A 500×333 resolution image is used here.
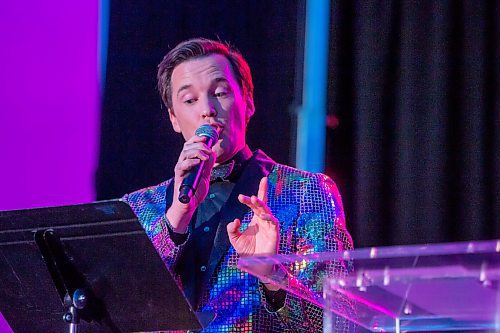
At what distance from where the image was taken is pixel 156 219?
103 inches

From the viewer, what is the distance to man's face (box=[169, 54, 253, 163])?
2.65 meters

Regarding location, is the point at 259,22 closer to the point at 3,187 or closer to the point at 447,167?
the point at 447,167

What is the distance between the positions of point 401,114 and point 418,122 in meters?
0.08

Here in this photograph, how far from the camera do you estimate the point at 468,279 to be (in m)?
1.17

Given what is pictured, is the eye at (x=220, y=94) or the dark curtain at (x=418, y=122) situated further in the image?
the dark curtain at (x=418, y=122)

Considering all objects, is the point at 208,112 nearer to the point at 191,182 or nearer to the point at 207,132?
the point at 207,132

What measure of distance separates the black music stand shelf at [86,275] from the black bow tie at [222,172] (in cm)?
72

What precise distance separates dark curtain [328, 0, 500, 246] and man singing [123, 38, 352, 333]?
68cm

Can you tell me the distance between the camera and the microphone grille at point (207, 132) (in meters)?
2.39

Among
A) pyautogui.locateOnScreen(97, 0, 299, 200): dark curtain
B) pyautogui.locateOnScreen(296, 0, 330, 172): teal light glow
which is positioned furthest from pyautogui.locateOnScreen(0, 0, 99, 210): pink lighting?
pyautogui.locateOnScreen(296, 0, 330, 172): teal light glow

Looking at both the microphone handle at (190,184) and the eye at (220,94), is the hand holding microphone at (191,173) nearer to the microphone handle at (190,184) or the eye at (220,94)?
the microphone handle at (190,184)

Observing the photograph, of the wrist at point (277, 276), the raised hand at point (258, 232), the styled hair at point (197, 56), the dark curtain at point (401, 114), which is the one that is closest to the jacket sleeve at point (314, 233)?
the raised hand at point (258, 232)

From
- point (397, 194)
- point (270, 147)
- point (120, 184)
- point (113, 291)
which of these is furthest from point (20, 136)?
point (113, 291)

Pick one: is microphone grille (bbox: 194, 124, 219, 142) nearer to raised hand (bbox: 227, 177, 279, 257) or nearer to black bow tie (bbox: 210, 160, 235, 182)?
black bow tie (bbox: 210, 160, 235, 182)
